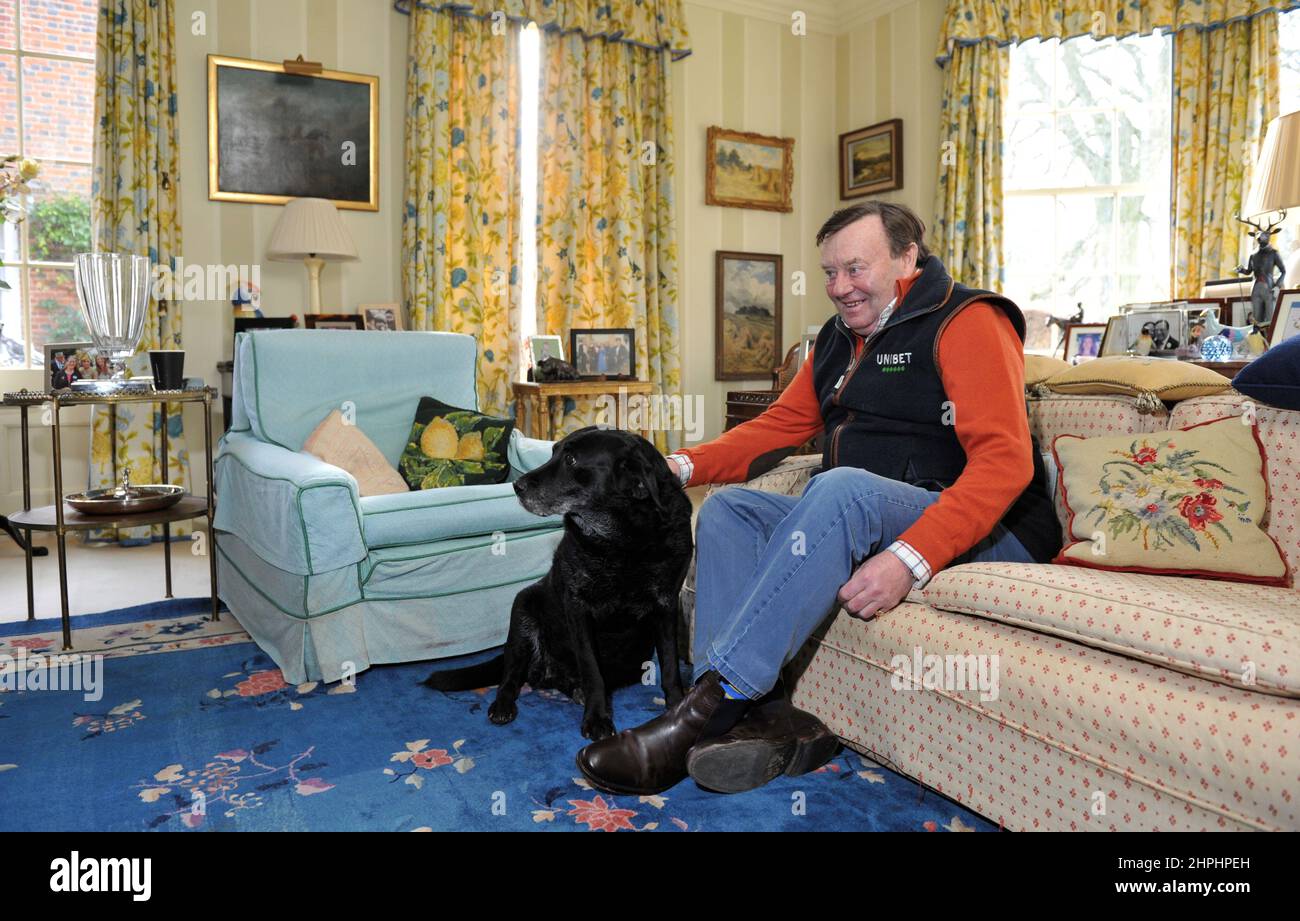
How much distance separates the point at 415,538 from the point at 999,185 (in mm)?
4160

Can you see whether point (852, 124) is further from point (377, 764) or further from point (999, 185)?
point (377, 764)

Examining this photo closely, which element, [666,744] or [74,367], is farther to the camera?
[74,367]

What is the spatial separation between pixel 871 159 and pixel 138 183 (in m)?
4.00

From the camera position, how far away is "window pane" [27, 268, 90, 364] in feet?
14.1

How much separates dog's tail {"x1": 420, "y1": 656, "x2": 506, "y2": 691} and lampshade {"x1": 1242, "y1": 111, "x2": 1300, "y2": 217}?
257 cm

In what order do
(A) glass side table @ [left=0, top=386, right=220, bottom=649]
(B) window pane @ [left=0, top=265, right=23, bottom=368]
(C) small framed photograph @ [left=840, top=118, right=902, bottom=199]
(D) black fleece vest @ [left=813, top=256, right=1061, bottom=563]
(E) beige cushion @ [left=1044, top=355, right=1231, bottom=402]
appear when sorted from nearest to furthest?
(D) black fleece vest @ [left=813, top=256, right=1061, bottom=563] < (E) beige cushion @ [left=1044, top=355, right=1231, bottom=402] < (A) glass side table @ [left=0, top=386, right=220, bottom=649] < (B) window pane @ [left=0, top=265, right=23, bottom=368] < (C) small framed photograph @ [left=840, top=118, right=902, bottom=199]

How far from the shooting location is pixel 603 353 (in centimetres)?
504

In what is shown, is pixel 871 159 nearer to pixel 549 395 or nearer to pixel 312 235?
pixel 549 395

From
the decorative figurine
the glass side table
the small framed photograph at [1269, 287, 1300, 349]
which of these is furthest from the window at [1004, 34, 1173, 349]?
the glass side table

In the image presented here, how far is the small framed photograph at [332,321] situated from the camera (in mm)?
4219

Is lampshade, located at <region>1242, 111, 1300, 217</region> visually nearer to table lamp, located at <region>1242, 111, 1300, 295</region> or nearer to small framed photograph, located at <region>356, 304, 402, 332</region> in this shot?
table lamp, located at <region>1242, 111, 1300, 295</region>

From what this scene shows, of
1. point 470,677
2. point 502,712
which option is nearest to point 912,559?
point 502,712
